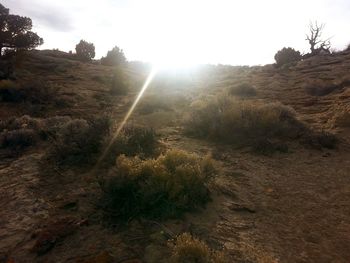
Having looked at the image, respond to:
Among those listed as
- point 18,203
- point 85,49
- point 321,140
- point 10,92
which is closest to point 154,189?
point 18,203

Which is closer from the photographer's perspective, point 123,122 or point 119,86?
point 123,122

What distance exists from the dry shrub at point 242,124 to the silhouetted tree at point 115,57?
24511 millimetres

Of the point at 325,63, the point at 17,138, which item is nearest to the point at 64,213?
the point at 17,138

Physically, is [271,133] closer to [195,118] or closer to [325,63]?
[195,118]

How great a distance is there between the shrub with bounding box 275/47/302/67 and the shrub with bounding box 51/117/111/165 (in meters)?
29.3

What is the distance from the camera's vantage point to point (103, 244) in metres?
5.74

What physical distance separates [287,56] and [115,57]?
55.9 feet

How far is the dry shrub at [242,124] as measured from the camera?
37.7 ft

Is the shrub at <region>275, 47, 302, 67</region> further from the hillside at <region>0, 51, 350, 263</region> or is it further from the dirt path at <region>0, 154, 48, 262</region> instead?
the dirt path at <region>0, 154, 48, 262</region>

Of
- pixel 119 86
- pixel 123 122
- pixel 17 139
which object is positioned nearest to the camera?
pixel 17 139

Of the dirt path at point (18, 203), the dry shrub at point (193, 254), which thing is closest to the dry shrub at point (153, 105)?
the dirt path at point (18, 203)

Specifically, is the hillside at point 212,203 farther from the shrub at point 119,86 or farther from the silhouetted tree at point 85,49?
the silhouetted tree at point 85,49

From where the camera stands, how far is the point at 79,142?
9.08m

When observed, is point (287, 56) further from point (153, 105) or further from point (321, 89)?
point (153, 105)
